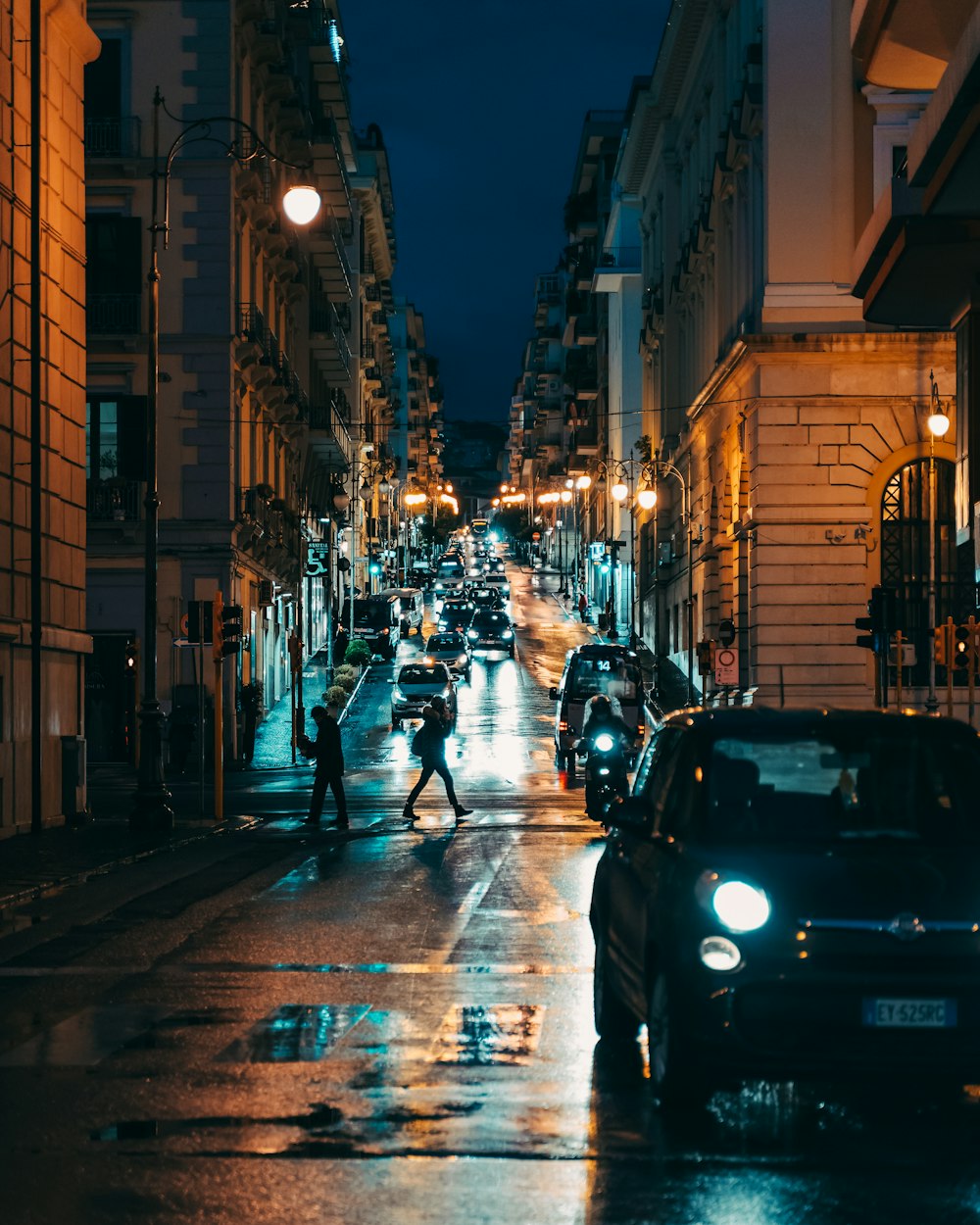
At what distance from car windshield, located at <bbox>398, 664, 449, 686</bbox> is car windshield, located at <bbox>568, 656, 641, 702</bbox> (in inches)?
522

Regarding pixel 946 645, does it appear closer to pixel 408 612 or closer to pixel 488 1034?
pixel 488 1034

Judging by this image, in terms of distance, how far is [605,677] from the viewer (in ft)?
143

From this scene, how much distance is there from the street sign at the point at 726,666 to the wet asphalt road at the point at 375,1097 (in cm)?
2585

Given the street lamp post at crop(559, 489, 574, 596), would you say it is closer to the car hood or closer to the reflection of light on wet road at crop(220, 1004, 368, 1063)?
the reflection of light on wet road at crop(220, 1004, 368, 1063)

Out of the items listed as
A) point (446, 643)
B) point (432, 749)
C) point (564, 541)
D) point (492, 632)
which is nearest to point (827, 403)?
point (432, 749)

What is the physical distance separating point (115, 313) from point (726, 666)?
53.6 feet

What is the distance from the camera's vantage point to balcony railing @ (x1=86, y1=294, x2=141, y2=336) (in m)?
46.1

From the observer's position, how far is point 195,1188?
7117 millimetres

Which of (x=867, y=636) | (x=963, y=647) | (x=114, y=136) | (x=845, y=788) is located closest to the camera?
(x=845, y=788)

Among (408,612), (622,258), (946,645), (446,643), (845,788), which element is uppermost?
(622,258)

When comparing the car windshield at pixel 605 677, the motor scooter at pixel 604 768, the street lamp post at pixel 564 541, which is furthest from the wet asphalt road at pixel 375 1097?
the street lamp post at pixel 564 541

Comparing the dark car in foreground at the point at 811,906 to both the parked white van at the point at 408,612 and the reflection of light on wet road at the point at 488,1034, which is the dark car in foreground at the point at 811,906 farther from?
the parked white van at the point at 408,612

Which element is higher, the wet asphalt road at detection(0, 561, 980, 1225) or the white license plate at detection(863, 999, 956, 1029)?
the white license plate at detection(863, 999, 956, 1029)

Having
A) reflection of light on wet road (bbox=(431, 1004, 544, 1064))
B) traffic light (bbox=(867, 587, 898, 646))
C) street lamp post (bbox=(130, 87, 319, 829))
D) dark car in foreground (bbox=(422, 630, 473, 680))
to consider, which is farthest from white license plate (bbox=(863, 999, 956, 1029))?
dark car in foreground (bbox=(422, 630, 473, 680))
